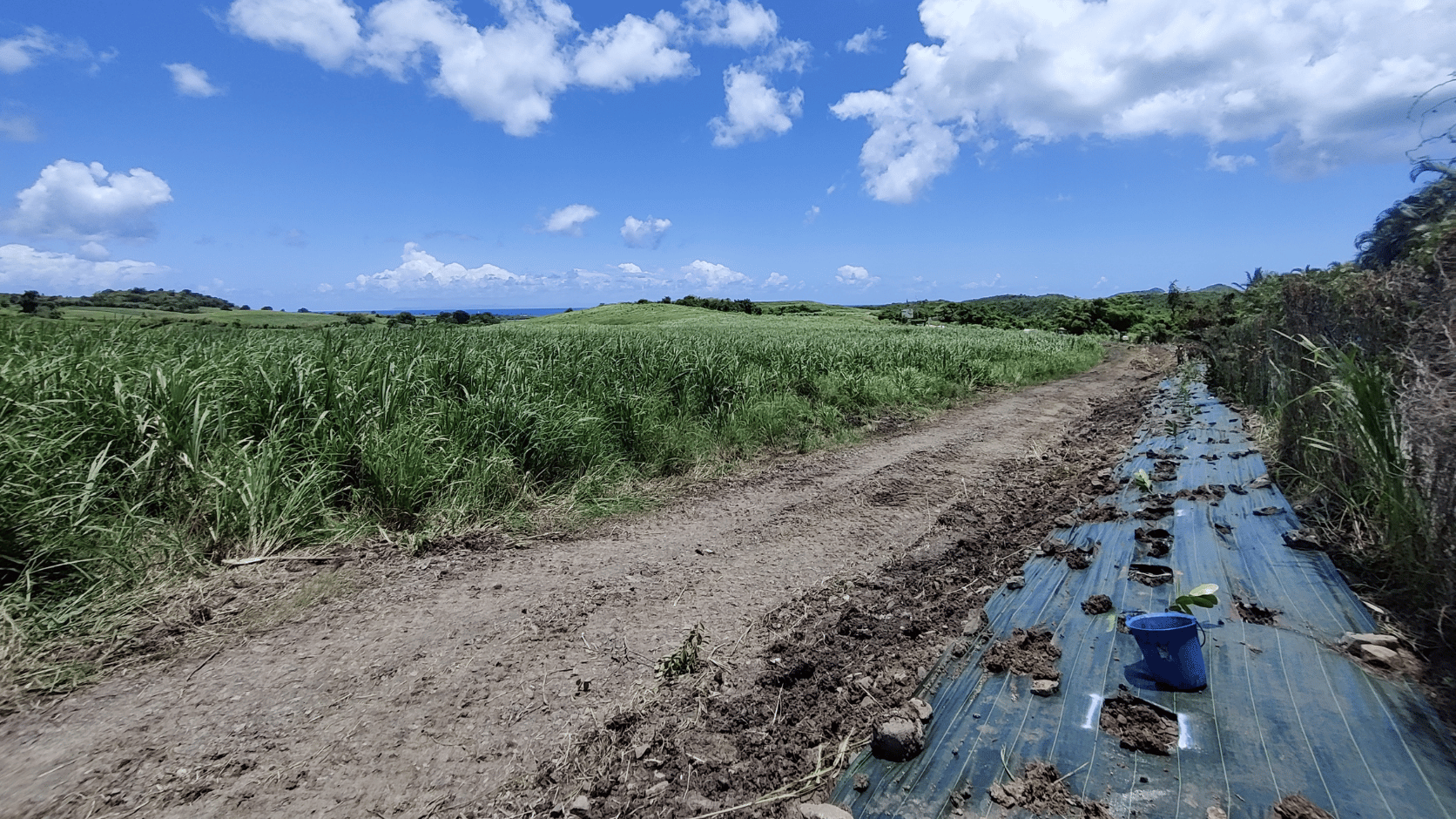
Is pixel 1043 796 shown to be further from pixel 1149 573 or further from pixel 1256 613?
pixel 1149 573

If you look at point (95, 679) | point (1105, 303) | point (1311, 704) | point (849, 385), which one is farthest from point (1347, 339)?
point (1105, 303)

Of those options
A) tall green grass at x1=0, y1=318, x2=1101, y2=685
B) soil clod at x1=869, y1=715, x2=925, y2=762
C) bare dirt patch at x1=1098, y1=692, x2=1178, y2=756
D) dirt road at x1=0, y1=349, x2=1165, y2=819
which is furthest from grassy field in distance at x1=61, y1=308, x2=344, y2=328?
bare dirt patch at x1=1098, y1=692, x2=1178, y2=756

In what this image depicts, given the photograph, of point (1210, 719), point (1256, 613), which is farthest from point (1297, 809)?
point (1256, 613)

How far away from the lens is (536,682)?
2715 millimetres

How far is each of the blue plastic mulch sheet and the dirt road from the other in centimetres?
28

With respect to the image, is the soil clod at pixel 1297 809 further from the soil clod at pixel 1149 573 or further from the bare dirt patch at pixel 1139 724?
the soil clod at pixel 1149 573

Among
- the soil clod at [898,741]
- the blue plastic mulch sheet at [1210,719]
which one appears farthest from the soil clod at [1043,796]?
the soil clod at [898,741]

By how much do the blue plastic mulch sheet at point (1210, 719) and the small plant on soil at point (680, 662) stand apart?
0.98 meters

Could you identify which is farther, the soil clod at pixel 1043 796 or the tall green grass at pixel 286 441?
the tall green grass at pixel 286 441

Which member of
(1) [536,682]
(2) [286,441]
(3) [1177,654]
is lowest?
(1) [536,682]

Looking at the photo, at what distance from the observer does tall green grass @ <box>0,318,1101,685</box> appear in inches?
125

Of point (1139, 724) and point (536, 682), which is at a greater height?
point (1139, 724)

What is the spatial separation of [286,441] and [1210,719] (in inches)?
197

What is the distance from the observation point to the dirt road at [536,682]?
6.84ft
